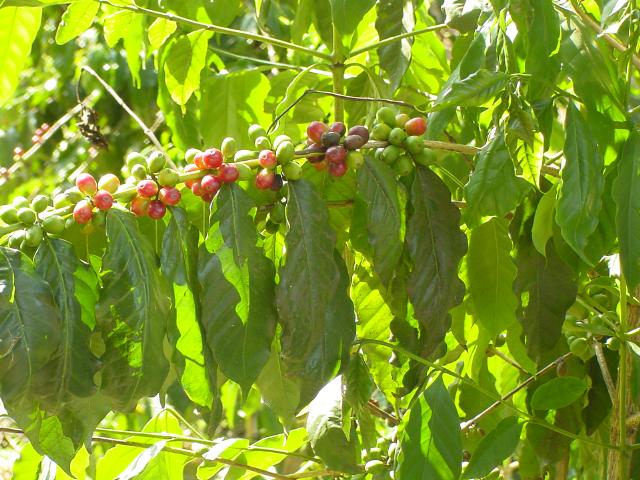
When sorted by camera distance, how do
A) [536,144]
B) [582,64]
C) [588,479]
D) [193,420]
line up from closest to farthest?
1. [582,64]
2. [536,144]
3. [588,479]
4. [193,420]

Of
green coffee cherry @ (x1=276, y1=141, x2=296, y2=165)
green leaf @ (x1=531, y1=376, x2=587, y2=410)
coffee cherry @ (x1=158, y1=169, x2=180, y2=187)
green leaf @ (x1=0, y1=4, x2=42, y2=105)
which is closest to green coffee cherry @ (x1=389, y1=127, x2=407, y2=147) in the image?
green coffee cherry @ (x1=276, y1=141, x2=296, y2=165)

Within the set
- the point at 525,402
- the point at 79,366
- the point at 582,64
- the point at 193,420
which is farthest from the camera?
the point at 193,420

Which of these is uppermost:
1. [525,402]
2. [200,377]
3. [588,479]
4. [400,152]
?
[400,152]

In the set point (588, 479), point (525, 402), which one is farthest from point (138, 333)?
point (588, 479)

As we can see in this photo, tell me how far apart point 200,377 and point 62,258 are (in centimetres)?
17

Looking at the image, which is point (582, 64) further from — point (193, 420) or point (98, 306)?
point (193, 420)

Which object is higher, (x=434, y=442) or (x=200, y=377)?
(x=200, y=377)

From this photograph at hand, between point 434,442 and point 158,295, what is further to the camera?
point 434,442

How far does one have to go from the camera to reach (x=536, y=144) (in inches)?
45.8

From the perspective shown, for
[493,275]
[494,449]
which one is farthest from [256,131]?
[494,449]

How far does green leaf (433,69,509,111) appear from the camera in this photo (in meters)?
1.00

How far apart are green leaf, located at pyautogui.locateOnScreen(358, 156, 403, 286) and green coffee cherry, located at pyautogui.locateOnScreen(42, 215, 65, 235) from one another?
0.95ft

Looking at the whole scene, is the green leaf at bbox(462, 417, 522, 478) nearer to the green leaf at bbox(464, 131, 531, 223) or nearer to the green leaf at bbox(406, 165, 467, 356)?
the green leaf at bbox(406, 165, 467, 356)

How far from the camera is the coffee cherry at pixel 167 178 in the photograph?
0.98m
